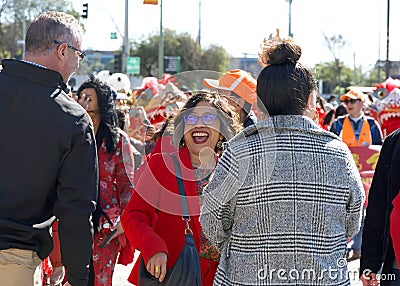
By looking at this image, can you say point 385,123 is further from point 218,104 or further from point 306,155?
point 306,155

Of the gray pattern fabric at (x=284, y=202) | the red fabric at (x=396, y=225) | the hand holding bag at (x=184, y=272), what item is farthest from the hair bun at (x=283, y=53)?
the hand holding bag at (x=184, y=272)

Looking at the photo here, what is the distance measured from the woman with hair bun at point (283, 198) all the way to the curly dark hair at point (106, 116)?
244 centimetres

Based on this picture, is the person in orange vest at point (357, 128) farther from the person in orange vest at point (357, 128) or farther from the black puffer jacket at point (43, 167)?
the black puffer jacket at point (43, 167)

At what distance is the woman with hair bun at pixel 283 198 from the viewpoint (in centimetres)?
310

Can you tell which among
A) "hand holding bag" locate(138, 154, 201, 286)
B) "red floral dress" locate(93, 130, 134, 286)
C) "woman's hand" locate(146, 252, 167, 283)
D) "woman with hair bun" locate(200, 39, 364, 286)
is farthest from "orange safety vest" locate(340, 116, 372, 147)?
"woman with hair bun" locate(200, 39, 364, 286)

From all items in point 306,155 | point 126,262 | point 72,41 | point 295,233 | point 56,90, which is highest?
point 72,41

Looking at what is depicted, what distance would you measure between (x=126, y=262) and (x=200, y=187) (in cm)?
168

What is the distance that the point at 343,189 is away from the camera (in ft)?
10.4

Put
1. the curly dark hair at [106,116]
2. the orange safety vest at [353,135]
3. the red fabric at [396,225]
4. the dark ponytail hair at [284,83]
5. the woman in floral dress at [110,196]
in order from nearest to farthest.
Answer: the dark ponytail hair at [284,83], the red fabric at [396,225], the woman in floral dress at [110,196], the curly dark hair at [106,116], the orange safety vest at [353,135]

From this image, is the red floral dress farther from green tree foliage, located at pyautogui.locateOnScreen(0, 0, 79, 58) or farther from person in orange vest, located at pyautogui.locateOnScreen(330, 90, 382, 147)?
green tree foliage, located at pyautogui.locateOnScreen(0, 0, 79, 58)

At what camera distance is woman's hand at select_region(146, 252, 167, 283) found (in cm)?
383

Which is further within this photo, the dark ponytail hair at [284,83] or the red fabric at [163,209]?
the red fabric at [163,209]

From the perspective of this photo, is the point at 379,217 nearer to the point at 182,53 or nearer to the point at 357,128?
the point at 357,128

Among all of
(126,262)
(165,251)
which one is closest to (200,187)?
(165,251)
